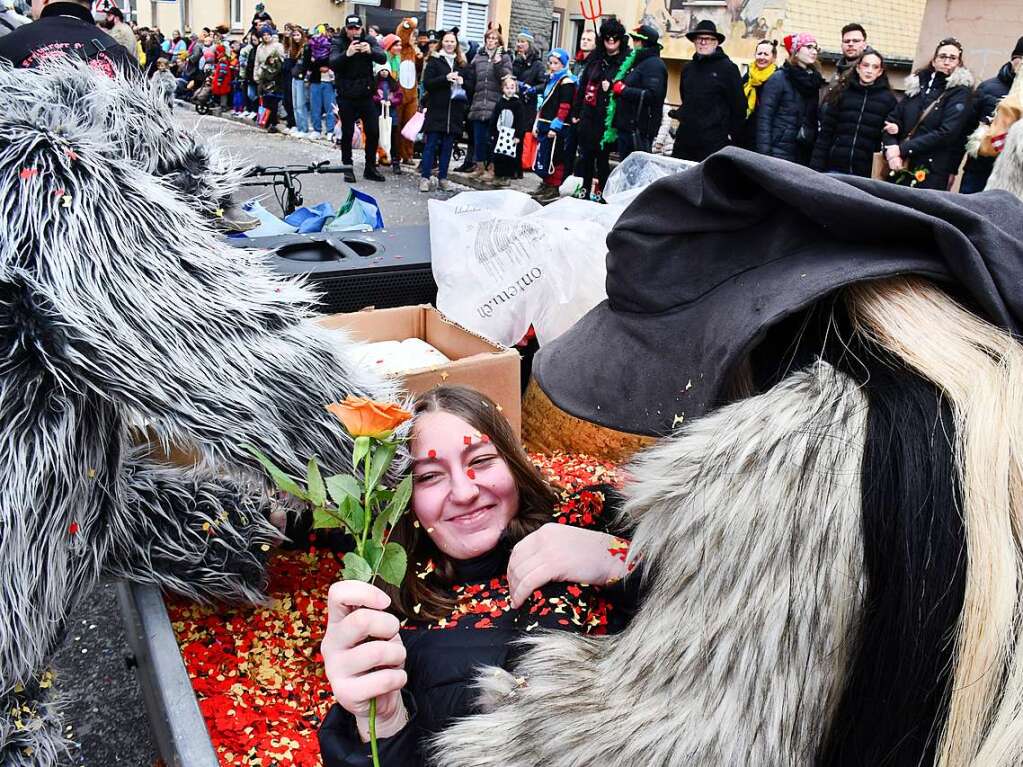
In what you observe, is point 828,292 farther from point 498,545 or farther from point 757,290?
point 498,545

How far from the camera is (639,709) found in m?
0.72

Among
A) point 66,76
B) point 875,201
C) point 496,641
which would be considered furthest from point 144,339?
point 875,201

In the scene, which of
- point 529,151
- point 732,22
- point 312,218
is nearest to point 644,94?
point 529,151

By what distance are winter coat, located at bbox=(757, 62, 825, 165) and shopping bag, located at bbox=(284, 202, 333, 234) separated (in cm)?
400

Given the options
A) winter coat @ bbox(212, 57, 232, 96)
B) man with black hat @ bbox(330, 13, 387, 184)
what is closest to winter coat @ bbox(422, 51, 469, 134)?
man with black hat @ bbox(330, 13, 387, 184)

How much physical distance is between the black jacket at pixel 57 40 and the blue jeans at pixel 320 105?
9450 millimetres

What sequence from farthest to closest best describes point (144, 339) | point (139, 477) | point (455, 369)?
point (455, 369) → point (139, 477) → point (144, 339)

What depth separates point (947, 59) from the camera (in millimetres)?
4961

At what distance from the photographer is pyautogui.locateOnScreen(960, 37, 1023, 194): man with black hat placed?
16.1 feet

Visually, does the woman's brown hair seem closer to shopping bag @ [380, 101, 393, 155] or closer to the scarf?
the scarf

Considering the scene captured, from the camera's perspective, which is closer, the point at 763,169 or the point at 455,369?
the point at 763,169

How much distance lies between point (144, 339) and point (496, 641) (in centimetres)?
75

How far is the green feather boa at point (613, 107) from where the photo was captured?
6.24 meters

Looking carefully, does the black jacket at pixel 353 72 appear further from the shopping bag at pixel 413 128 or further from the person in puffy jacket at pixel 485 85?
the person in puffy jacket at pixel 485 85
